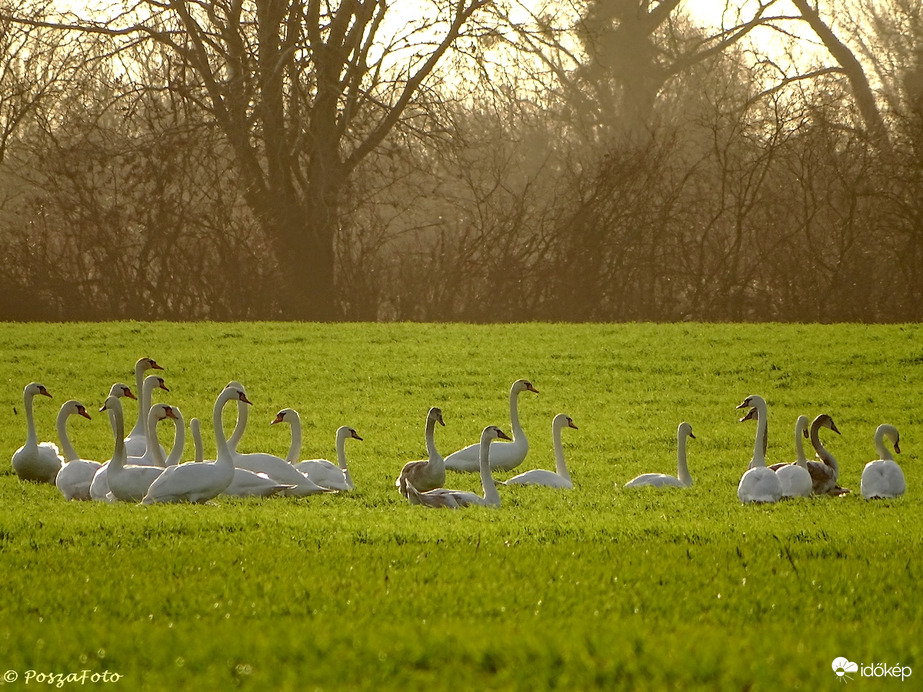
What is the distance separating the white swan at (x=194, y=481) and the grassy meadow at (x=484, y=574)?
176mm

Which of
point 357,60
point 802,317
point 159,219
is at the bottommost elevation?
point 802,317

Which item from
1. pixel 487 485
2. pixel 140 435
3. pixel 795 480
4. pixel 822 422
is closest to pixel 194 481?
pixel 487 485

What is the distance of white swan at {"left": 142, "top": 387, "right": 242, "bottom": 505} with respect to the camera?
960cm

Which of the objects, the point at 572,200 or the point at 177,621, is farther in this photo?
the point at 572,200

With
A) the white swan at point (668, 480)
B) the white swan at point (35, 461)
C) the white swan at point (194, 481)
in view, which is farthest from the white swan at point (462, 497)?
the white swan at point (35, 461)

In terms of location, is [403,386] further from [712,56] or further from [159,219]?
[712,56]

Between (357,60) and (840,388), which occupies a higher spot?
(357,60)

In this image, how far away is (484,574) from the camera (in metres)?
6.91

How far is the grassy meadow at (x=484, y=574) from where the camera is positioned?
5137 millimetres

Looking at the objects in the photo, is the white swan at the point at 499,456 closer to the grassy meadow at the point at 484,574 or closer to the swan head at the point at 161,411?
the grassy meadow at the point at 484,574

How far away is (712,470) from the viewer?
500 inches

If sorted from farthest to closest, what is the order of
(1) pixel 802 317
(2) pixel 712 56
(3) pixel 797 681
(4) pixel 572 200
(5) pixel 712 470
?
(2) pixel 712 56 < (4) pixel 572 200 < (1) pixel 802 317 < (5) pixel 712 470 < (3) pixel 797 681

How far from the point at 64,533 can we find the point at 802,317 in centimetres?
2240

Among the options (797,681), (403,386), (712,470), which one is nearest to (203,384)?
(403,386)
